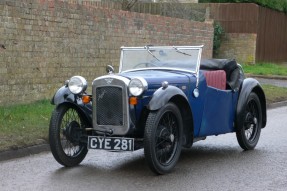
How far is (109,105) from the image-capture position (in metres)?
7.68

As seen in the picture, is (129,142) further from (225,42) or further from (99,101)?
(225,42)

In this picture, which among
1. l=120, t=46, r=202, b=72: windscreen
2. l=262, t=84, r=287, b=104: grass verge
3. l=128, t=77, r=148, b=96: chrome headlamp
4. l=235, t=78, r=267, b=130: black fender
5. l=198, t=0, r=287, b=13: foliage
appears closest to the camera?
l=128, t=77, r=148, b=96: chrome headlamp

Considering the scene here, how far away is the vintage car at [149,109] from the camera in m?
7.43

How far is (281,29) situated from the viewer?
3362 cm

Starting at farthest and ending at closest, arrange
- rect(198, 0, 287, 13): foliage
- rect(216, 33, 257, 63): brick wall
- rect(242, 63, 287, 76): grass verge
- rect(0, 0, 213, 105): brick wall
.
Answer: rect(198, 0, 287, 13): foliage < rect(216, 33, 257, 63): brick wall < rect(242, 63, 287, 76): grass verge < rect(0, 0, 213, 105): brick wall

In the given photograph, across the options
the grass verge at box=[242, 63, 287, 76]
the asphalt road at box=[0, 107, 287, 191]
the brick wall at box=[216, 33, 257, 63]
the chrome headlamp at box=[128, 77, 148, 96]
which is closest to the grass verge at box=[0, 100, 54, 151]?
the asphalt road at box=[0, 107, 287, 191]

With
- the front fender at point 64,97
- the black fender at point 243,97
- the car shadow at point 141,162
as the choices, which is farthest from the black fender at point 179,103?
the black fender at point 243,97

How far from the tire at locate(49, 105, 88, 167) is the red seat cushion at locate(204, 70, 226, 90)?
1.94 metres

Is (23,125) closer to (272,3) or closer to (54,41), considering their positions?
(54,41)

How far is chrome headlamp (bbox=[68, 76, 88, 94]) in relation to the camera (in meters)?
7.84

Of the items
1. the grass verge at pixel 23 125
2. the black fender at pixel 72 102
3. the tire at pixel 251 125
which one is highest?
the black fender at pixel 72 102

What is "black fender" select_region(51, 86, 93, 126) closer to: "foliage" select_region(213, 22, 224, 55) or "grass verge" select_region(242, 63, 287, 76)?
"grass verge" select_region(242, 63, 287, 76)

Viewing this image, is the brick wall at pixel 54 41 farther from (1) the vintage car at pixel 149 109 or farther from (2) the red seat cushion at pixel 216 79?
(2) the red seat cushion at pixel 216 79

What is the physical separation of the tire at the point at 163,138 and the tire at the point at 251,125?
70.1 inches
